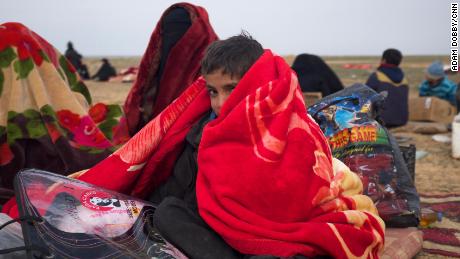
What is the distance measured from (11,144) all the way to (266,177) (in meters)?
1.94

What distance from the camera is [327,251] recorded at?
1.77 metres

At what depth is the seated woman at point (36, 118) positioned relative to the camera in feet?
10.1

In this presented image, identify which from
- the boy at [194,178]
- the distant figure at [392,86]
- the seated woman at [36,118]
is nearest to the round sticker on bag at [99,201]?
the boy at [194,178]

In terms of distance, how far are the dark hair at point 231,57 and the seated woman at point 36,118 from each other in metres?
1.44

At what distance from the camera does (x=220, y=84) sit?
208 centimetres

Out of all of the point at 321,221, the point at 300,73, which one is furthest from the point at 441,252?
the point at 300,73

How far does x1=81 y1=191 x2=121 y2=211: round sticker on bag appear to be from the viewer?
6.64 ft

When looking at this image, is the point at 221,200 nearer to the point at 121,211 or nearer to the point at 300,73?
the point at 121,211

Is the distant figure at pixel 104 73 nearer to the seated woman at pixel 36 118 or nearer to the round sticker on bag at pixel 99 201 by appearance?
the seated woman at pixel 36 118

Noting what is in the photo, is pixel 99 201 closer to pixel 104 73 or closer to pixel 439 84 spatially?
pixel 439 84

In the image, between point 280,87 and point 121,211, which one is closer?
point 280,87

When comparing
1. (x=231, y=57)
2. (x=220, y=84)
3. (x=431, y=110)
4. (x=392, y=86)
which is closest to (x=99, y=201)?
(x=220, y=84)

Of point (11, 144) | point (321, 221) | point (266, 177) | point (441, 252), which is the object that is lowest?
point (441, 252)

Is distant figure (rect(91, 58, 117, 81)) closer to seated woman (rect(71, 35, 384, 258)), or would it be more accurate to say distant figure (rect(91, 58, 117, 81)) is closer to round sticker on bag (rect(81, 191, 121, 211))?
round sticker on bag (rect(81, 191, 121, 211))
